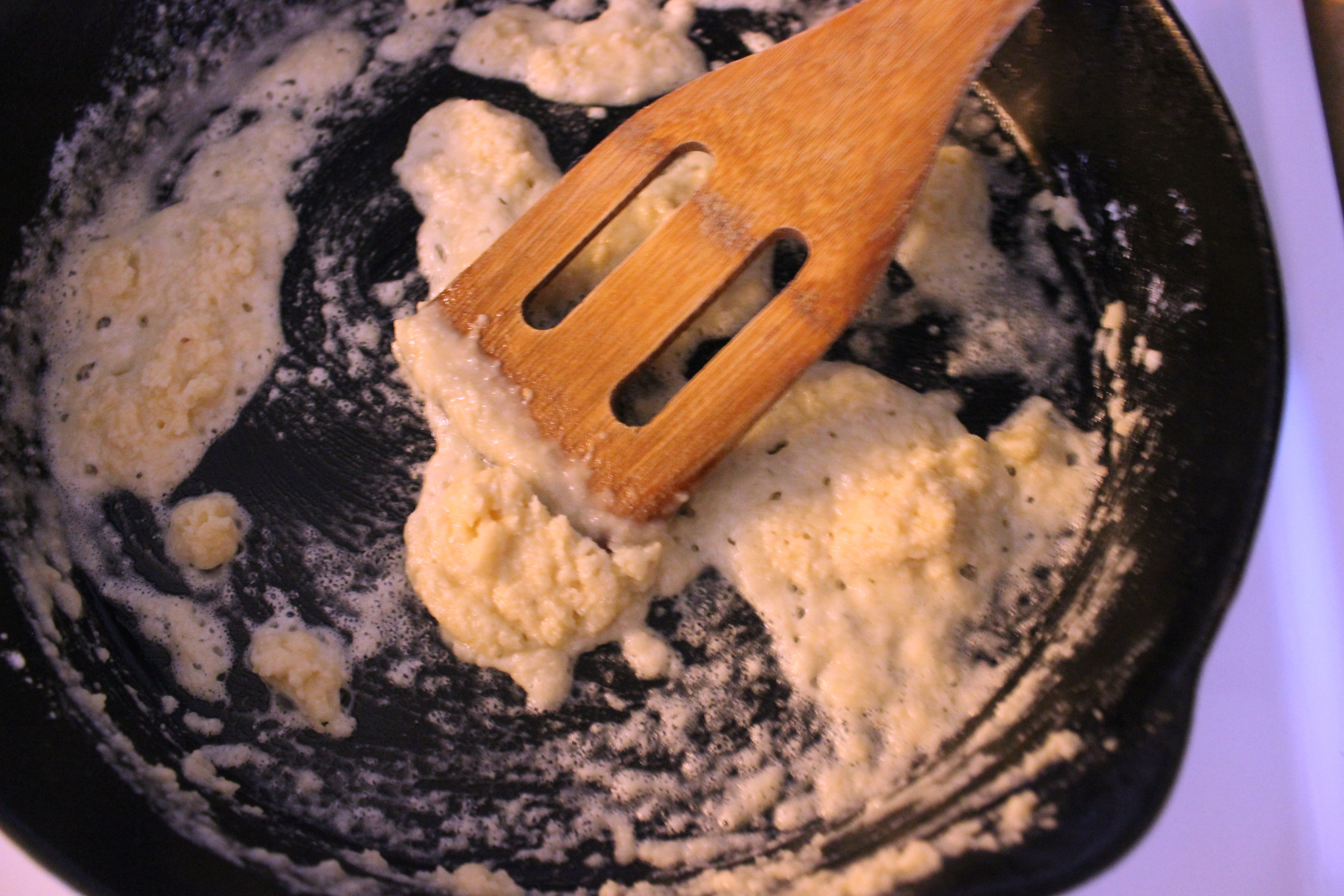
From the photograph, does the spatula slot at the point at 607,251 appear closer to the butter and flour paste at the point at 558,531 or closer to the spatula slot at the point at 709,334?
the butter and flour paste at the point at 558,531

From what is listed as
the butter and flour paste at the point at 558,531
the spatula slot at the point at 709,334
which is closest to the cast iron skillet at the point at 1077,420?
the butter and flour paste at the point at 558,531

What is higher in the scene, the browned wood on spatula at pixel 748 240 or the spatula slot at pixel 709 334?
the browned wood on spatula at pixel 748 240

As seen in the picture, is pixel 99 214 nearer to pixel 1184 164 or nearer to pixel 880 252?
pixel 880 252

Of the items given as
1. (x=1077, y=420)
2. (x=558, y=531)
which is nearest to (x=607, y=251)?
(x=558, y=531)

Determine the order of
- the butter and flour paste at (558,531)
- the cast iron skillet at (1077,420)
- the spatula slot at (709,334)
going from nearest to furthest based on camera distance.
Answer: the cast iron skillet at (1077,420)
the butter and flour paste at (558,531)
the spatula slot at (709,334)

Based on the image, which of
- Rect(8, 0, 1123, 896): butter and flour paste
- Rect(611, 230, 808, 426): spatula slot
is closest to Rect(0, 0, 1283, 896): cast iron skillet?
Rect(8, 0, 1123, 896): butter and flour paste

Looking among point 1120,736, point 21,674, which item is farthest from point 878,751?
point 21,674

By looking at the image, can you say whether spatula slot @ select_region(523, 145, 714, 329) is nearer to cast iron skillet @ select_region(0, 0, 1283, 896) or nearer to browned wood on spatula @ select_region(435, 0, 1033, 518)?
browned wood on spatula @ select_region(435, 0, 1033, 518)
